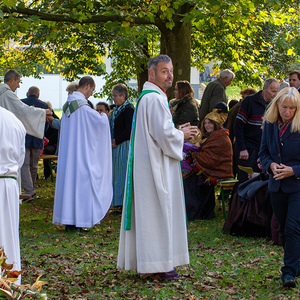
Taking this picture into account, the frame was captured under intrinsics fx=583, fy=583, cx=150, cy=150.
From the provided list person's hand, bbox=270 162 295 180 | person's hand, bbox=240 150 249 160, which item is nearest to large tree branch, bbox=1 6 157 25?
person's hand, bbox=240 150 249 160

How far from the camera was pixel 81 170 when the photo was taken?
28.8 ft

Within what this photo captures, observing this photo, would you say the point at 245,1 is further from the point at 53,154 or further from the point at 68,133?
the point at 53,154

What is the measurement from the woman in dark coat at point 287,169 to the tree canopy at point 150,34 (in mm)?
4712

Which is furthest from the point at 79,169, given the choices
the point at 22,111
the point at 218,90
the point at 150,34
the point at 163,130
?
the point at 150,34

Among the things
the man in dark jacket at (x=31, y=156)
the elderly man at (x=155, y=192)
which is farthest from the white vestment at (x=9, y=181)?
the man in dark jacket at (x=31, y=156)

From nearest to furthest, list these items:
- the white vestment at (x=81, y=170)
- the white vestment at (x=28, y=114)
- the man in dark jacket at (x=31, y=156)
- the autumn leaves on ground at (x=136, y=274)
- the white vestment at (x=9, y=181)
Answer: the white vestment at (x=9, y=181), the autumn leaves on ground at (x=136, y=274), the white vestment at (x=81, y=170), the white vestment at (x=28, y=114), the man in dark jacket at (x=31, y=156)

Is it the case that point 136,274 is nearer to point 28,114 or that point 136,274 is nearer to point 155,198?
point 155,198

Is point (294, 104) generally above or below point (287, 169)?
above

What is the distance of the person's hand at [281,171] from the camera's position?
215 inches

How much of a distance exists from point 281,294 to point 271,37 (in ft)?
51.1

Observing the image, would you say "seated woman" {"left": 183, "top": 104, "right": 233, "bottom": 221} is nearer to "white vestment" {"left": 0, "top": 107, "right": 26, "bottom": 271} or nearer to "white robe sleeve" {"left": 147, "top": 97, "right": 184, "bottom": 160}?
"white robe sleeve" {"left": 147, "top": 97, "right": 184, "bottom": 160}

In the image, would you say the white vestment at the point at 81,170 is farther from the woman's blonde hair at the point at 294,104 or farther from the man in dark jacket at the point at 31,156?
the woman's blonde hair at the point at 294,104

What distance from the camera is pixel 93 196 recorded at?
8836 mm

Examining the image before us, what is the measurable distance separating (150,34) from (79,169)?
10.4 meters
